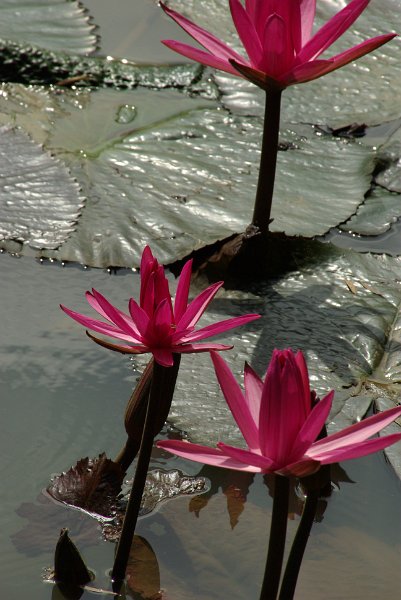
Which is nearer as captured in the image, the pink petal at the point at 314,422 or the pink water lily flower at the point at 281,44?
the pink petal at the point at 314,422

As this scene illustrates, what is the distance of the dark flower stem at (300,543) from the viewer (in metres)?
1.07

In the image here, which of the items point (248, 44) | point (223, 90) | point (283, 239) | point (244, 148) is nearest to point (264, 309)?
point (283, 239)

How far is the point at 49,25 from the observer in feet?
9.61

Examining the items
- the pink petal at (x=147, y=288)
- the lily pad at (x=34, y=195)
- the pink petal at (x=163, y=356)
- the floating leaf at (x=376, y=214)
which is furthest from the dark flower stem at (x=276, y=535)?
the floating leaf at (x=376, y=214)

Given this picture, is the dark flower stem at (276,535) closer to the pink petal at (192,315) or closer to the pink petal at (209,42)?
the pink petal at (192,315)

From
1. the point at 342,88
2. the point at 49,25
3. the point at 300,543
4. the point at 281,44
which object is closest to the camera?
the point at 300,543

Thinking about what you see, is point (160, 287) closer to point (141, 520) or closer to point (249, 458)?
point (249, 458)

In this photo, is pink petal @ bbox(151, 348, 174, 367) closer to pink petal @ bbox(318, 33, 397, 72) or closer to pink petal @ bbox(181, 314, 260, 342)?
pink petal @ bbox(181, 314, 260, 342)

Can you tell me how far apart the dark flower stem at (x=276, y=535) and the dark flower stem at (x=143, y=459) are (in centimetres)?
25

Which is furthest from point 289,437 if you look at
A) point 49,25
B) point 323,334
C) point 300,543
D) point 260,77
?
point 49,25

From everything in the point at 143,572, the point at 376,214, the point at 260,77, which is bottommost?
the point at 143,572

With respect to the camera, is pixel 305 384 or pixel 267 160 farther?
pixel 267 160

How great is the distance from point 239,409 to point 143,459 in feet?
0.82

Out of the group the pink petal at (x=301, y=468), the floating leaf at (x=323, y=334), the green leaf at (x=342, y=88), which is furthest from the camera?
the green leaf at (x=342, y=88)
